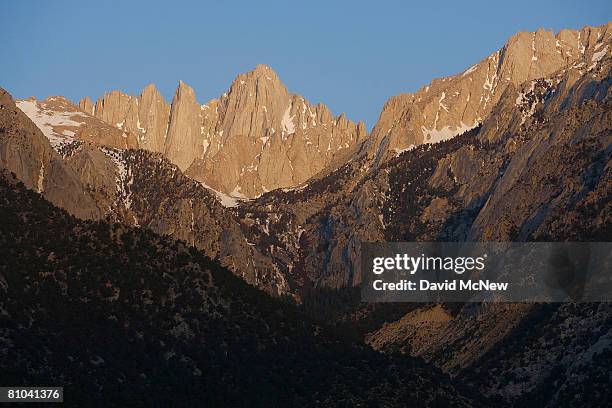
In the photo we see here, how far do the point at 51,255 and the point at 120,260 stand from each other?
27.3ft

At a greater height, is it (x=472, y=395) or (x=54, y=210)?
(x=54, y=210)

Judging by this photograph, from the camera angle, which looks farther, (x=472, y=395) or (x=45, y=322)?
(x=472, y=395)

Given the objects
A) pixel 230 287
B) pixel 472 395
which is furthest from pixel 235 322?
pixel 472 395

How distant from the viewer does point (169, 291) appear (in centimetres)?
16075

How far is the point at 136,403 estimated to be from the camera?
137750mm

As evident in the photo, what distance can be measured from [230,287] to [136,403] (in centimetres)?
3190

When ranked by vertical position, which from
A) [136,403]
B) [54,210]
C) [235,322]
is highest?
[54,210]

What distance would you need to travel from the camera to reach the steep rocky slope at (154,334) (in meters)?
140

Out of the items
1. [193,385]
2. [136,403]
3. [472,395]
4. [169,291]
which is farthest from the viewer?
[472,395]

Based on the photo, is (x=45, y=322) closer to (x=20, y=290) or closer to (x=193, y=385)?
(x=20, y=290)

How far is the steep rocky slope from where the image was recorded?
13950cm

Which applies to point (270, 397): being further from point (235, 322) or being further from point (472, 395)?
point (472, 395)

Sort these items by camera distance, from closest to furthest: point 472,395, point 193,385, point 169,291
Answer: point 193,385
point 169,291
point 472,395

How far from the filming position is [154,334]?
15312cm
